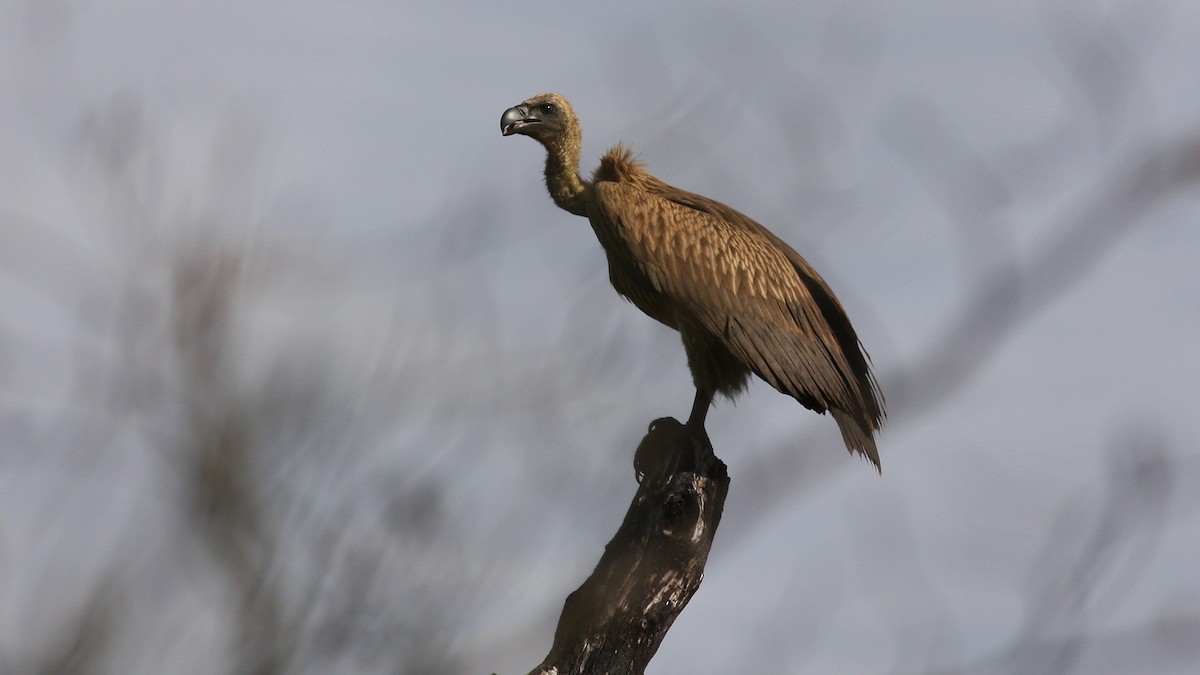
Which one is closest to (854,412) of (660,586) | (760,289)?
(760,289)

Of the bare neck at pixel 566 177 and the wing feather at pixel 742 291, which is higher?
the bare neck at pixel 566 177

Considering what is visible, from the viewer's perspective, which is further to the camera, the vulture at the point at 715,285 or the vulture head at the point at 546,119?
the vulture head at the point at 546,119

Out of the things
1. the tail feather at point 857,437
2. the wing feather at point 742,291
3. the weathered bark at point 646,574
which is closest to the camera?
the weathered bark at point 646,574

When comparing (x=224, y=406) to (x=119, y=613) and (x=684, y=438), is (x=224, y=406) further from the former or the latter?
(x=684, y=438)

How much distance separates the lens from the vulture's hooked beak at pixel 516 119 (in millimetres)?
7875

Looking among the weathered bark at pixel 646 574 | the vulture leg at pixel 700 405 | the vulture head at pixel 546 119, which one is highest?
the vulture head at pixel 546 119

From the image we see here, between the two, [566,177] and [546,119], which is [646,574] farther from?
[546,119]

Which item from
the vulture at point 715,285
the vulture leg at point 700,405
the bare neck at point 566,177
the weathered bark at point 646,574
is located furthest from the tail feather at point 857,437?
the bare neck at point 566,177

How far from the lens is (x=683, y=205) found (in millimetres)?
7918

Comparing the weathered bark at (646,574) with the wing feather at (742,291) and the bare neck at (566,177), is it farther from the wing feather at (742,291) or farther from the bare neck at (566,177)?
the bare neck at (566,177)

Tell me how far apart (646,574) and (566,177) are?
131 inches

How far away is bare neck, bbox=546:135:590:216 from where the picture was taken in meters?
8.09

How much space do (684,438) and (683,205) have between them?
211cm

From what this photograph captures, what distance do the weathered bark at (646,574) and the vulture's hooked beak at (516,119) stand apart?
266cm
